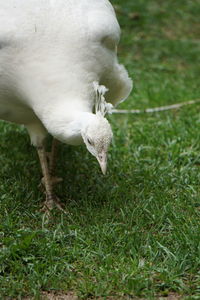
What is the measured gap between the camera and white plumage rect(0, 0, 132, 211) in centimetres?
382

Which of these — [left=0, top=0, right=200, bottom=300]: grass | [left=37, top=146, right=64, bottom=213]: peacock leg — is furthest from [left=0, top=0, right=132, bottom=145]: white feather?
[left=0, top=0, right=200, bottom=300]: grass

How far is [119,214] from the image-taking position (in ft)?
13.5

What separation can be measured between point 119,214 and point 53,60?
1165mm

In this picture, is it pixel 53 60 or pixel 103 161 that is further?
pixel 53 60

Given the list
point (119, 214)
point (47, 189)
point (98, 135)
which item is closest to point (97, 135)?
point (98, 135)

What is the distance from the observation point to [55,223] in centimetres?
406

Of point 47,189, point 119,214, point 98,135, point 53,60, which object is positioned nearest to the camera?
point 98,135

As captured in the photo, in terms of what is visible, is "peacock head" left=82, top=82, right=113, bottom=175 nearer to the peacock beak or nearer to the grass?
the peacock beak

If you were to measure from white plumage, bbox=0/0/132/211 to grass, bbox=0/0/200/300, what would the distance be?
1.93 feet

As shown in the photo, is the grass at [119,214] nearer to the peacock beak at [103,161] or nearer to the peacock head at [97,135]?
the peacock beak at [103,161]

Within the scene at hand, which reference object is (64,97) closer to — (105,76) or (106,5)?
(105,76)

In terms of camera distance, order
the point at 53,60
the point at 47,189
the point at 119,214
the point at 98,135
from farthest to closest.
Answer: the point at 47,189, the point at 119,214, the point at 53,60, the point at 98,135

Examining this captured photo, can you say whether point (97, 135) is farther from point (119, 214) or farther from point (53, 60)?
point (119, 214)

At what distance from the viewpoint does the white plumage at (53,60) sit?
3816 mm
